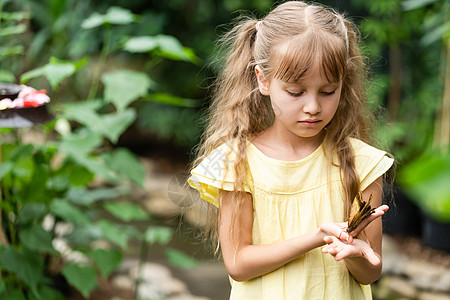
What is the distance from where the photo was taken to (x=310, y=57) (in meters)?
1.19

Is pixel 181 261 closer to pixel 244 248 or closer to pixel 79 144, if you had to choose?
pixel 79 144

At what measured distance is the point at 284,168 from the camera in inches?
51.6

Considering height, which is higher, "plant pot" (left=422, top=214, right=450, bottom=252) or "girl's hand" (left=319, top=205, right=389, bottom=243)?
"girl's hand" (left=319, top=205, right=389, bottom=243)

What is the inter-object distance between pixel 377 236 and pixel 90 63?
15.9 ft

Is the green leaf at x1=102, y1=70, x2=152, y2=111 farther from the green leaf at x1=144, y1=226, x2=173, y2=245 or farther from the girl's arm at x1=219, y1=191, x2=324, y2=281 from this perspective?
the girl's arm at x1=219, y1=191, x2=324, y2=281

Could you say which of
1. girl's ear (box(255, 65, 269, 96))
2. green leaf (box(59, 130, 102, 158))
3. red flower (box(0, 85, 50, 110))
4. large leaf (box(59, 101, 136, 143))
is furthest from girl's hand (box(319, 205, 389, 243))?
green leaf (box(59, 130, 102, 158))

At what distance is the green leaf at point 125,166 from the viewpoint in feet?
7.77

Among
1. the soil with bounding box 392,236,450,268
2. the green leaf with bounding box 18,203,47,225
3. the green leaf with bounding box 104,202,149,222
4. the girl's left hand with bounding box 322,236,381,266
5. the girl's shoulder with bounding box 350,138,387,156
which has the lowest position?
the soil with bounding box 392,236,450,268

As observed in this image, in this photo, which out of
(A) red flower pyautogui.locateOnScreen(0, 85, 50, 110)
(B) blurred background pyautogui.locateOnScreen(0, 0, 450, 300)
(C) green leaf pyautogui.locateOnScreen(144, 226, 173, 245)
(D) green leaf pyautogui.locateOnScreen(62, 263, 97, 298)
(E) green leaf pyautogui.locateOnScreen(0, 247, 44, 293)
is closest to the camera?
(A) red flower pyautogui.locateOnScreen(0, 85, 50, 110)

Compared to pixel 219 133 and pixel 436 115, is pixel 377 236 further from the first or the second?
pixel 436 115

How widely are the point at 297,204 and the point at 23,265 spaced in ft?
3.87

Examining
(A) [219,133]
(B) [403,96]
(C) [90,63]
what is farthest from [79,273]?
(C) [90,63]

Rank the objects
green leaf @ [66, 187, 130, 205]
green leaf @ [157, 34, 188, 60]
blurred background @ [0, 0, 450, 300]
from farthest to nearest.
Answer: green leaf @ [66, 187, 130, 205] → green leaf @ [157, 34, 188, 60] → blurred background @ [0, 0, 450, 300]

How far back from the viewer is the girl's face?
119 centimetres
